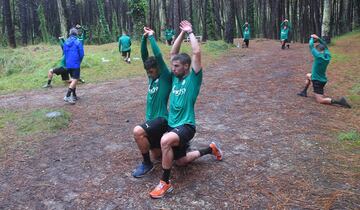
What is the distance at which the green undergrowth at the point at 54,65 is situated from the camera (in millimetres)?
14406

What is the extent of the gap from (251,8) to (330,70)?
27974 millimetres

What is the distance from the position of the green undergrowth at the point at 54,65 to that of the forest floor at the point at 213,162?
4790 mm

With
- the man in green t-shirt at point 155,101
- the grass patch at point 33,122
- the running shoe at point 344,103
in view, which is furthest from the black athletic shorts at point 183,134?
the running shoe at point 344,103

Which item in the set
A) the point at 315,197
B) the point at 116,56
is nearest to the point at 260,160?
the point at 315,197

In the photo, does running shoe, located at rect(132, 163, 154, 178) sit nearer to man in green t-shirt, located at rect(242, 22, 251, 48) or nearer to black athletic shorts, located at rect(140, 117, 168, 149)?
black athletic shorts, located at rect(140, 117, 168, 149)

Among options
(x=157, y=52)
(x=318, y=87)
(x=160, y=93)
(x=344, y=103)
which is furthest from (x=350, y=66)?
(x=157, y=52)

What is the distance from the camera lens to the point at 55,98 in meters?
Result: 10.6

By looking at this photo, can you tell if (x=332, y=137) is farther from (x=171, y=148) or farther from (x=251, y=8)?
(x=251, y=8)

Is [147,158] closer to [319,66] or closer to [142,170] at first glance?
[142,170]

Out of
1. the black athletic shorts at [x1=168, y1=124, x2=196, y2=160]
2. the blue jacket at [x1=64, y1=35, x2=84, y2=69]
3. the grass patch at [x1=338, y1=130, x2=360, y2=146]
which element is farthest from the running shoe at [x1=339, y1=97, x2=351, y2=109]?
the blue jacket at [x1=64, y1=35, x2=84, y2=69]

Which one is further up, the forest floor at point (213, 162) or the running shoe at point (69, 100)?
the running shoe at point (69, 100)

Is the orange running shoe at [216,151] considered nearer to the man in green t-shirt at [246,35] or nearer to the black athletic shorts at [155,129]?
the black athletic shorts at [155,129]

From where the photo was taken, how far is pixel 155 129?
4914mm

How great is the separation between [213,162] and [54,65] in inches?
501
